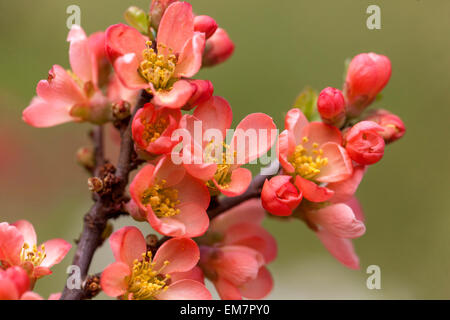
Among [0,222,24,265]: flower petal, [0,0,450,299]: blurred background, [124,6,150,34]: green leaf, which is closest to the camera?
[0,222,24,265]: flower petal

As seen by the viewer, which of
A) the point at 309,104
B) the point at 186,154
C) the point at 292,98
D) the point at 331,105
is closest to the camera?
the point at 186,154

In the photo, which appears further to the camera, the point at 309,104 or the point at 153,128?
the point at 309,104

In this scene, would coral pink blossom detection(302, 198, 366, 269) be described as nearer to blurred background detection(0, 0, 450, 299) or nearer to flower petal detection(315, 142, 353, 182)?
flower petal detection(315, 142, 353, 182)

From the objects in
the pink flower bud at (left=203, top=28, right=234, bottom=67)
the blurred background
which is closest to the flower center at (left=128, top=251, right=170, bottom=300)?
the pink flower bud at (left=203, top=28, right=234, bottom=67)

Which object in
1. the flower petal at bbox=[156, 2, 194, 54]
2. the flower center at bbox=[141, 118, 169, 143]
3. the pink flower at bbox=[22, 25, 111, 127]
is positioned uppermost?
the flower petal at bbox=[156, 2, 194, 54]

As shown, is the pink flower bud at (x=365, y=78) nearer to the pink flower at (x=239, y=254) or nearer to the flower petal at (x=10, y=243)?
the pink flower at (x=239, y=254)

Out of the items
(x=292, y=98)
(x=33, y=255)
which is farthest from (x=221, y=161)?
(x=292, y=98)

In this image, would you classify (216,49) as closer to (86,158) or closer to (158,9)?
(158,9)
